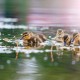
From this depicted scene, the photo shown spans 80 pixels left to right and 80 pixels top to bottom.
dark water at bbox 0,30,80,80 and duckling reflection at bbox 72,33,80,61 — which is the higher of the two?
duckling reflection at bbox 72,33,80,61

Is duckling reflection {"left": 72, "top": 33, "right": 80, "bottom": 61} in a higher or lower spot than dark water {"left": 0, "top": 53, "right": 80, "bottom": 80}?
higher

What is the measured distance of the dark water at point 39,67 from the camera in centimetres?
167

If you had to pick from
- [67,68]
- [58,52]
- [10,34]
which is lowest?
[67,68]

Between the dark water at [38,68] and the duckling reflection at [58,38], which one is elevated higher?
the duckling reflection at [58,38]

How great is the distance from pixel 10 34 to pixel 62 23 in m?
0.38

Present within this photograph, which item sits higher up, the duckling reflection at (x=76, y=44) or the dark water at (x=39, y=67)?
the duckling reflection at (x=76, y=44)

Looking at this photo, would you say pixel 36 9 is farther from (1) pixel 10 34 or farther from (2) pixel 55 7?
(1) pixel 10 34

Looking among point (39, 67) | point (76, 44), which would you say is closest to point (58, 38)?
point (76, 44)

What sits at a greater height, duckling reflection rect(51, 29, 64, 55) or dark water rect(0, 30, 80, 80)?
duckling reflection rect(51, 29, 64, 55)

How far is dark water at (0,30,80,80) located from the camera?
5.46 feet

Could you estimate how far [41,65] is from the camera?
1692 mm

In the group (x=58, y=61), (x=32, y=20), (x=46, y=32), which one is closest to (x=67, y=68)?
(x=58, y=61)

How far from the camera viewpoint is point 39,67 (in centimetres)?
169

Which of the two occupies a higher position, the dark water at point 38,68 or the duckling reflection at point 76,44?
the duckling reflection at point 76,44
